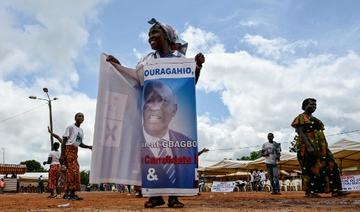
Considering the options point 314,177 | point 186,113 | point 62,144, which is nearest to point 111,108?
point 186,113

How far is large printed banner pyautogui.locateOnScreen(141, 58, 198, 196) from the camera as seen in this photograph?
4586 millimetres

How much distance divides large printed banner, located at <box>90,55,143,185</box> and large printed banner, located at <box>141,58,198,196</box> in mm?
286

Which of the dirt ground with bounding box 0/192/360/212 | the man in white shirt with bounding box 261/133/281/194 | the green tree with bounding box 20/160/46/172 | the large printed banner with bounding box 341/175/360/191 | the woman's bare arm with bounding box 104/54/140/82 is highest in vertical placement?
the green tree with bounding box 20/160/46/172

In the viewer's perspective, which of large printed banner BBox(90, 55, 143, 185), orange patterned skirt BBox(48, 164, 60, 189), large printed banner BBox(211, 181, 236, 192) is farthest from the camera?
large printed banner BBox(211, 181, 236, 192)

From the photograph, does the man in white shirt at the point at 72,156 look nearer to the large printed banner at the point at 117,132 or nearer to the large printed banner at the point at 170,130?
the large printed banner at the point at 117,132

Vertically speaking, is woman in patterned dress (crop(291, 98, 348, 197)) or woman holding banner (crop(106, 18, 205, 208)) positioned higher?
woman holding banner (crop(106, 18, 205, 208))

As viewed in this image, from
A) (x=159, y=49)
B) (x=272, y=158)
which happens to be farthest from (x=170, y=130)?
(x=272, y=158)

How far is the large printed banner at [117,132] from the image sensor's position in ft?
16.4

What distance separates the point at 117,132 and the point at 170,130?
0.72m

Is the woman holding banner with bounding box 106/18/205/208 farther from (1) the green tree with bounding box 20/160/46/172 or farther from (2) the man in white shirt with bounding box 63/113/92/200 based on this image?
(1) the green tree with bounding box 20/160/46/172

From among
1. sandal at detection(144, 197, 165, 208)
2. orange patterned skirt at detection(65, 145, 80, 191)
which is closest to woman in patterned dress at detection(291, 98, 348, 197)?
orange patterned skirt at detection(65, 145, 80, 191)

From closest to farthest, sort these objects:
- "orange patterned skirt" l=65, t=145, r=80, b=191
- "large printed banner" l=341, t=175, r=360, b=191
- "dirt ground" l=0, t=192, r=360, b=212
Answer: "dirt ground" l=0, t=192, r=360, b=212 < "orange patterned skirt" l=65, t=145, r=80, b=191 < "large printed banner" l=341, t=175, r=360, b=191

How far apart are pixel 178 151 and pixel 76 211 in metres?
1.16

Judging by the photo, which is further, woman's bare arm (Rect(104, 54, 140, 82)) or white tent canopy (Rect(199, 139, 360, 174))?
white tent canopy (Rect(199, 139, 360, 174))
